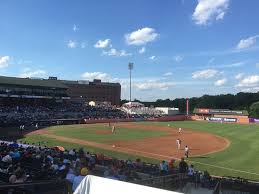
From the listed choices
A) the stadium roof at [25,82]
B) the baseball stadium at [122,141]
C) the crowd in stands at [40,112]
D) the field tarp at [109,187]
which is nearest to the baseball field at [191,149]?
the baseball stadium at [122,141]

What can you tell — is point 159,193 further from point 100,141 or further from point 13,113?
point 13,113

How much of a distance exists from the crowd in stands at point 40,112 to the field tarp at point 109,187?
57608mm

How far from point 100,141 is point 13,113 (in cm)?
3589

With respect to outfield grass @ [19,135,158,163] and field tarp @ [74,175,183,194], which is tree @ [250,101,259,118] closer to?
outfield grass @ [19,135,158,163]

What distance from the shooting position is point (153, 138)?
171 ft

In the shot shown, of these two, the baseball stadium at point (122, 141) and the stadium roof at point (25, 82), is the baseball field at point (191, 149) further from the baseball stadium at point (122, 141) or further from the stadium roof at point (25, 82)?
the stadium roof at point (25, 82)

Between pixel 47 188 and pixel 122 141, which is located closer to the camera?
pixel 47 188

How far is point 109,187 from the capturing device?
655 cm

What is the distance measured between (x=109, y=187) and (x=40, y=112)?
7888cm

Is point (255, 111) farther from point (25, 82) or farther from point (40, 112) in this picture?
point (25, 82)

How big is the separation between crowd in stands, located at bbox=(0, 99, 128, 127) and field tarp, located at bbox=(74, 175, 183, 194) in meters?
57.6

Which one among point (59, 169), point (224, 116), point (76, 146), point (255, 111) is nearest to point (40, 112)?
point (76, 146)

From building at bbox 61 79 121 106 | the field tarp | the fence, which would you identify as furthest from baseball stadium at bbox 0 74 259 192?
building at bbox 61 79 121 106

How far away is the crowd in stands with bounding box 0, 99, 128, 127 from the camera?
227 ft
